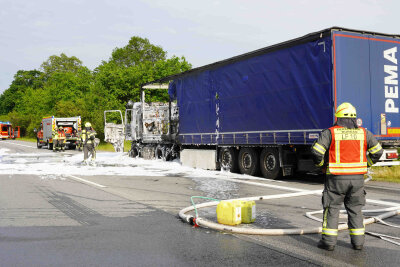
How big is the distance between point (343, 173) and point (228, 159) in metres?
10.1

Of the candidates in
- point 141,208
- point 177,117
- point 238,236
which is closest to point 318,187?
point 141,208

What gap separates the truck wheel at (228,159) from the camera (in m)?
14.6

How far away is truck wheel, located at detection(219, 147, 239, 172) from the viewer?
1455cm

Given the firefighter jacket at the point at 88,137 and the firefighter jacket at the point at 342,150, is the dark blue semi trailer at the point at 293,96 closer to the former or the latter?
the firefighter jacket at the point at 88,137

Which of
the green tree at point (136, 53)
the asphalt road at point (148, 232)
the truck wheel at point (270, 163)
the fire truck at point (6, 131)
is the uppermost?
the green tree at point (136, 53)

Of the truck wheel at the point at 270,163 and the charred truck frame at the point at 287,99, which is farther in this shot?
the truck wheel at the point at 270,163

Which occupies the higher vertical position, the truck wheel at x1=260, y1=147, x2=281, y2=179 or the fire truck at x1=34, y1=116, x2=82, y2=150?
the fire truck at x1=34, y1=116, x2=82, y2=150

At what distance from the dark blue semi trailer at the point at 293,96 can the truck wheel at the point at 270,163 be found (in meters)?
0.03

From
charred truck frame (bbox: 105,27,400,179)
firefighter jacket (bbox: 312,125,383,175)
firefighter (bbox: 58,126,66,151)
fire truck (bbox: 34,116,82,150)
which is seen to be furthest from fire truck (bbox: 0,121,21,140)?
firefighter jacket (bbox: 312,125,383,175)

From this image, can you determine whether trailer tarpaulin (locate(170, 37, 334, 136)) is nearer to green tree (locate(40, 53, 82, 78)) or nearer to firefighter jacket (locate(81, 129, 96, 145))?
firefighter jacket (locate(81, 129, 96, 145))

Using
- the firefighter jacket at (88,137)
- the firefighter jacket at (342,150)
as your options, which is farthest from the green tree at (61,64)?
the firefighter jacket at (342,150)

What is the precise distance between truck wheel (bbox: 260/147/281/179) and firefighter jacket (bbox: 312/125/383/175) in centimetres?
757

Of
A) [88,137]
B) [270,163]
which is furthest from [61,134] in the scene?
[270,163]

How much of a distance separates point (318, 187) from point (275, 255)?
650 cm
